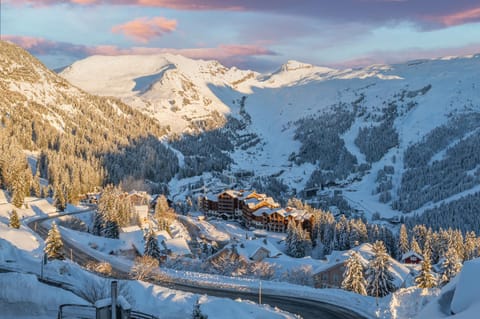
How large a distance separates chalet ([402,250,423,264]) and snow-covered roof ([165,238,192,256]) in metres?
39.8

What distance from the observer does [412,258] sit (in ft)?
291

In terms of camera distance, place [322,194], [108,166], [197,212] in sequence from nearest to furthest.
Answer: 1. [197,212]
2. [108,166]
3. [322,194]

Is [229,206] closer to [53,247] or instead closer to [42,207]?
[42,207]

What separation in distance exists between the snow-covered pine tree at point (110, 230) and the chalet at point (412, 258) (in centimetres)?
5149

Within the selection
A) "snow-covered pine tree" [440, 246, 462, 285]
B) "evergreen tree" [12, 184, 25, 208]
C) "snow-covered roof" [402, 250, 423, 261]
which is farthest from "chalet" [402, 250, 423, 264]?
"evergreen tree" [12, 184, 25, 208]

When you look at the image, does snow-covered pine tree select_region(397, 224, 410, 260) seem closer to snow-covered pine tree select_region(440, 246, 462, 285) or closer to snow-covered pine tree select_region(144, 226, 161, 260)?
snow-covered pine tree select_region(440, 246, 462, 285)

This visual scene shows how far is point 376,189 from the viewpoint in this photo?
198125 millimetres

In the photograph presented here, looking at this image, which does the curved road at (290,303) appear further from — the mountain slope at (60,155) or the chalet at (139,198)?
the chalet at (139,198)

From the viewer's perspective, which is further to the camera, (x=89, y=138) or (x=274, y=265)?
(x=89, y=138)

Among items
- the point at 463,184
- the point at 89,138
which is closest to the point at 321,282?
the point at 463,184

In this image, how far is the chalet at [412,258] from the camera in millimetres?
88312

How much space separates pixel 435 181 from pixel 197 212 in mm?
103372

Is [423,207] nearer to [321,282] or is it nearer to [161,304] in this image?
[321,282]

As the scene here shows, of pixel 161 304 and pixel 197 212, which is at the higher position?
pixel 161 304
